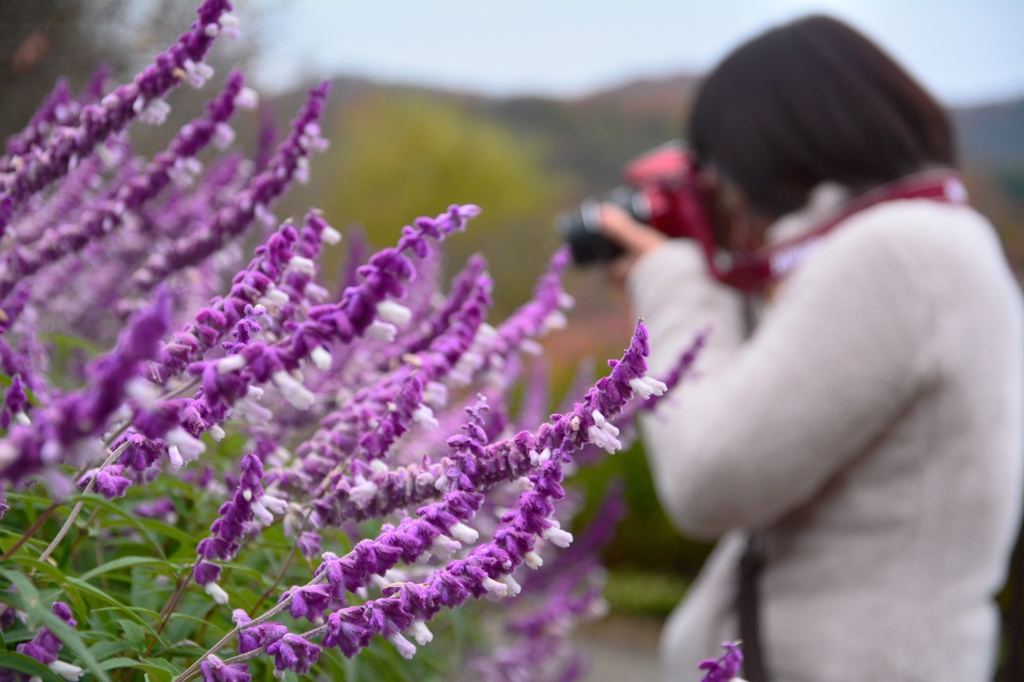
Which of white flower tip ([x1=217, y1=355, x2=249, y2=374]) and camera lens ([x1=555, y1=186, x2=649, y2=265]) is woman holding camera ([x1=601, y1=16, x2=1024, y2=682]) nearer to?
camera lens ([x1=555, y1=186, x2=649, y2=265])

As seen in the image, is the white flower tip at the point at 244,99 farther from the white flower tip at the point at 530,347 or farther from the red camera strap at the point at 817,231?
the red camera strap at the point at 817,231

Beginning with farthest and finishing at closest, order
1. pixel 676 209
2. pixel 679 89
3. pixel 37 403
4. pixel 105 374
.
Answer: pixel 679 89 < pixel 676 209 < pixel 37 403 < pixel 105 374

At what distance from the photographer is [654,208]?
2643 mm

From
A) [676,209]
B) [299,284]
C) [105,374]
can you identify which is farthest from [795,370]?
[105,374]

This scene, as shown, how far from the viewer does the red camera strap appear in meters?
1.97

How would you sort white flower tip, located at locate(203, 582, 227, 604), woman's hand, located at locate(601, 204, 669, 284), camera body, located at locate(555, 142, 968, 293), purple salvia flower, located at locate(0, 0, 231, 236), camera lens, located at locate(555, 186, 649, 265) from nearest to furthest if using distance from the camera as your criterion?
white flower tip, located at locate(203, 582, 227, 604), purple salvia flower, located at locate(0, 0, 231, 236), camera body, located at locate(555, 142, 968, 293), woman's hand, located at locate(601, 204, 669, 284), camera lens, located at locate(555, 186, 649, 265)

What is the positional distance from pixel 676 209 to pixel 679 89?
44099 millimetres

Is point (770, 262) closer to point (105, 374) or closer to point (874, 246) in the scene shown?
point (874, 246)

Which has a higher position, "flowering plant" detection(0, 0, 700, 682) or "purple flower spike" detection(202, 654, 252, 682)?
"flowering plant" detection(0, 0, 700, 682)

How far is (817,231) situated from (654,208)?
0.68 meters

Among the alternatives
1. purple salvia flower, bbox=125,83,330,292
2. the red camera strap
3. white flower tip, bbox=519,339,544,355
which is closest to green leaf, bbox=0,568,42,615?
purple salvia flower, bbox=125,83,330,292

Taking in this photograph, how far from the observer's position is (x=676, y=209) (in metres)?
2.63

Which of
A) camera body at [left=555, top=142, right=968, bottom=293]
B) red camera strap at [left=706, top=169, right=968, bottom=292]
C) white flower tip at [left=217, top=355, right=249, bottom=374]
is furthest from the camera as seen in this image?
camera body at [left=555, top=142, right=968, bottom=293]

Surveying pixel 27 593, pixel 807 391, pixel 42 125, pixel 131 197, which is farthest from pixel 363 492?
pixel 807 391
